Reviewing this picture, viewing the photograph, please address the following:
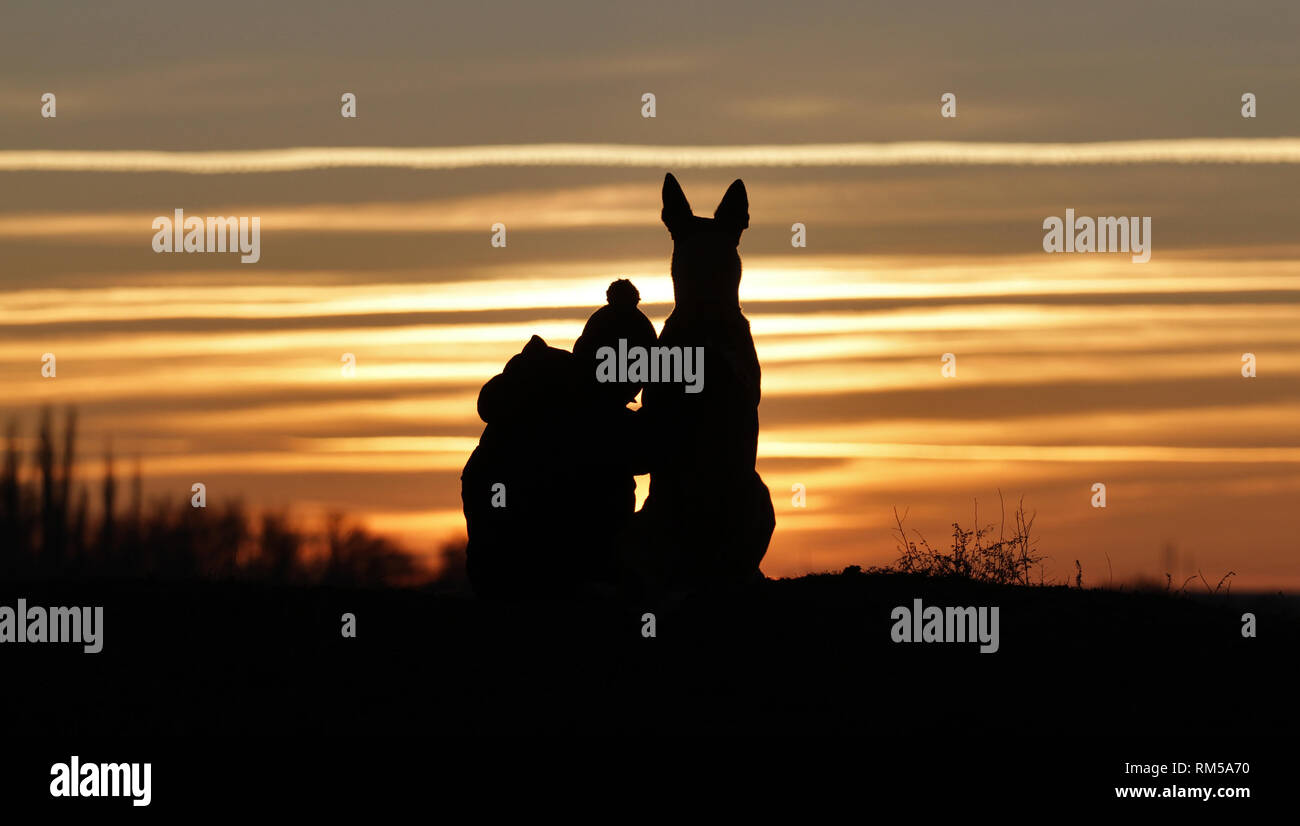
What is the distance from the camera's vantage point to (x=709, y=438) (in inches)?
797

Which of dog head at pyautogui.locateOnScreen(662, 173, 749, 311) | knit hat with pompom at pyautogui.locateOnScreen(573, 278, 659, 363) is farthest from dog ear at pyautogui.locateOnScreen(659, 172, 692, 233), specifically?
knit hat with pompom at pyautogui.locateOnScreen(573, 278, 659, 363)

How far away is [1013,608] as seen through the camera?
2020 centimetres

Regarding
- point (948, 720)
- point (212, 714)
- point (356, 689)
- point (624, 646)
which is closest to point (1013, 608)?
point (948, 720)

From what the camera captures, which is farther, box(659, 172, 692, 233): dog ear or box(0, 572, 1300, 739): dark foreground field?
box(659, 172, 692, 233): dog ear

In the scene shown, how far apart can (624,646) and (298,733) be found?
3.52 meters

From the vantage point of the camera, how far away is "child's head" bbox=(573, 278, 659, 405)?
64.7 ft

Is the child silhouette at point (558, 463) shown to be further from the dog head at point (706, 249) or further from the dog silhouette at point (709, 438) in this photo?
the dog head at point (706, 249)

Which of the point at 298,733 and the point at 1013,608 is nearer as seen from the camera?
the point at 298,733

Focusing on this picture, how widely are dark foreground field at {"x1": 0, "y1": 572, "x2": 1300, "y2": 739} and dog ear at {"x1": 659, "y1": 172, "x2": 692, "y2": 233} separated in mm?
4194

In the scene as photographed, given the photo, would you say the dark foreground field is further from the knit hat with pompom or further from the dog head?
the dog head

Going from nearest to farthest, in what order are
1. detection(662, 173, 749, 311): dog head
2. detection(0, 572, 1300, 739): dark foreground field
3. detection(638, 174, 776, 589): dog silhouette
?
detection(0, 572, 1300, 739): dark foreground field, detection(638, 174, 776, 589): dog silhouette, detection(662, 173, 749, 311): dog head

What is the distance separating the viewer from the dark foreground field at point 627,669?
683 inches
